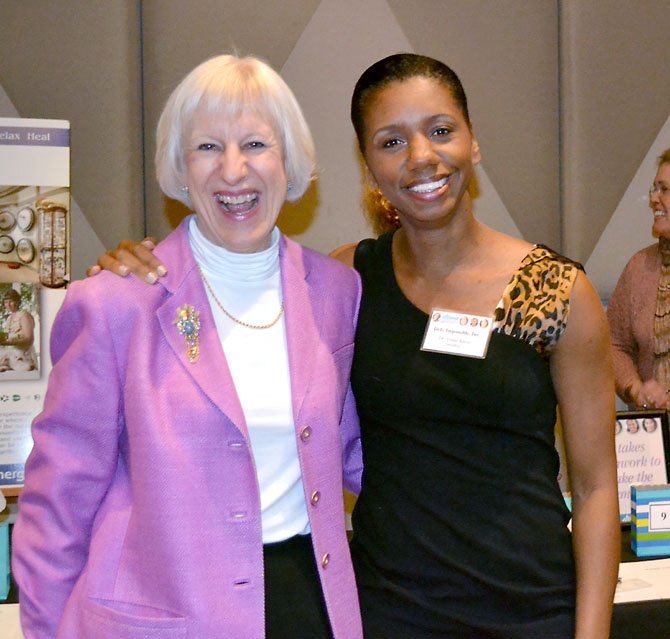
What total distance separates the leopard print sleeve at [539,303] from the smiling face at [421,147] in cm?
21

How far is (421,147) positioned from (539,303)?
0.38 metres

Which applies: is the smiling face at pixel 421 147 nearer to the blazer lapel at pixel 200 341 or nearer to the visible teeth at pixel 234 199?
the visible teeth at pixel 234 199

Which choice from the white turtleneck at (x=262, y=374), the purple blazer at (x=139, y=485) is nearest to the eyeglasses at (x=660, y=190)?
the white turtleneck at (x=262, y=374)

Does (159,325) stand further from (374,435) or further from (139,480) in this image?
(374,435)

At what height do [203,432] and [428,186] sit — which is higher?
[428,186]

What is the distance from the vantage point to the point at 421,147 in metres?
1.57

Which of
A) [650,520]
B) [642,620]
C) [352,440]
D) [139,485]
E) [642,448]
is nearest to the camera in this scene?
[139,485]

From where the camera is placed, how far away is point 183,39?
3.04 meters

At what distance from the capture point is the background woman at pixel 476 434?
152 centimetres

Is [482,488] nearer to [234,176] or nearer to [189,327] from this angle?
[189,327]

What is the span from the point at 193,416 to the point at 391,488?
0.46m

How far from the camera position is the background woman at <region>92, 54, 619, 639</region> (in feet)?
5.00

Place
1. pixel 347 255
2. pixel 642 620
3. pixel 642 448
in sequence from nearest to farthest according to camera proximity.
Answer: pixel 347 255
pixel 642 620
pixel 642 448

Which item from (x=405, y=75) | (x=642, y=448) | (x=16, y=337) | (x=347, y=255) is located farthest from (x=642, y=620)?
(x=16, y=337)
